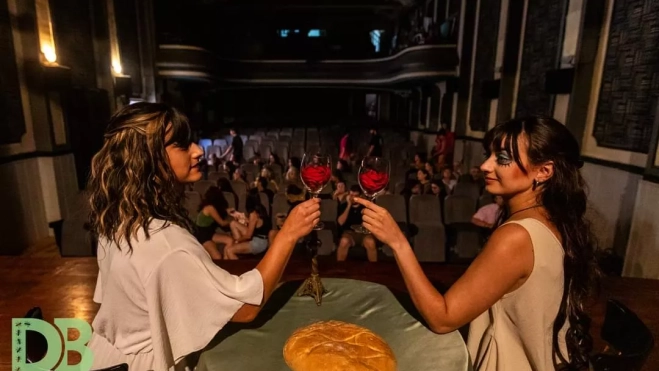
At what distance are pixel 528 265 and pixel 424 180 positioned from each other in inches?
163

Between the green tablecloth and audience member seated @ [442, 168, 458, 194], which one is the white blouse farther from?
audience member seated @ [442, 168, 458, 194]

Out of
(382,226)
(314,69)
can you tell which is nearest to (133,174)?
(382,226)

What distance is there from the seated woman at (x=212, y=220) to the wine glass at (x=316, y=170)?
9.05ft

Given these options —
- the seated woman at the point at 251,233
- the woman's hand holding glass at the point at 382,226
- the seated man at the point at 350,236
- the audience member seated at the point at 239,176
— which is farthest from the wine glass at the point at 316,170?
the audience member seated at the point at 239,176

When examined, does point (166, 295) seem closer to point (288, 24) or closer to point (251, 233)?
point (251, 233)

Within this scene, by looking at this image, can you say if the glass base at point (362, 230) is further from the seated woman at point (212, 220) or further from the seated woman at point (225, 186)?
the seated woman at point (225, 186)

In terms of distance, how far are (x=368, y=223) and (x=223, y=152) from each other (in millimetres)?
8319

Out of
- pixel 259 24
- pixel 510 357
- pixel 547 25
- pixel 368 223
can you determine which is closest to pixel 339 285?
pixel 368 223

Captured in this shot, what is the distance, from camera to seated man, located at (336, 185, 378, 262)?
145 inches

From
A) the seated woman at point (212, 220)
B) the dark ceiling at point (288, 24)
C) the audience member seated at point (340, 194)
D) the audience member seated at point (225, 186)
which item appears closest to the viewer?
the seated woman at point (212, 220)

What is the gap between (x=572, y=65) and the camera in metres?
4.84

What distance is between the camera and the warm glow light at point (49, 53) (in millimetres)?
5160

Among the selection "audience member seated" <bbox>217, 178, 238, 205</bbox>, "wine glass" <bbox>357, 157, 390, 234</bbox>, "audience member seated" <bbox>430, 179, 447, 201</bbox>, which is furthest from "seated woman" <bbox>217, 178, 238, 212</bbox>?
"wine glass" <bbox>357, 157, 390, 234</bbox>

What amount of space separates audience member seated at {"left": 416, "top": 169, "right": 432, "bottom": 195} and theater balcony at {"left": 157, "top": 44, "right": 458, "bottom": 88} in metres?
6.14
